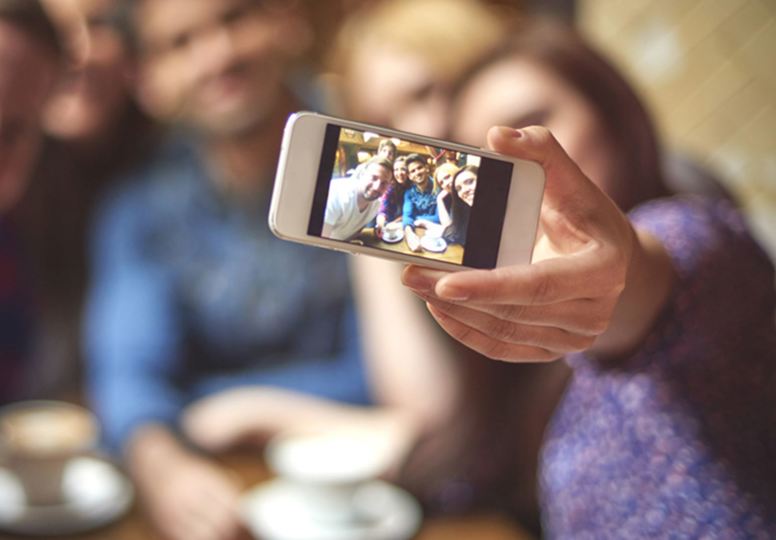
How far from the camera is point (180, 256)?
1042mm

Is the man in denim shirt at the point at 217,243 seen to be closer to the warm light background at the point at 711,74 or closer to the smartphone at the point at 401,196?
the warm light background at the point at 711,74

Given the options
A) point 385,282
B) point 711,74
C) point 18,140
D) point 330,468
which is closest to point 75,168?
point 18,140

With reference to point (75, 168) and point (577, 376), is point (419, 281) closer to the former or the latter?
point (577, 376)

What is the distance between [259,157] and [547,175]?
2.60ft

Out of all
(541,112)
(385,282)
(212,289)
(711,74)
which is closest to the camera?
(541,112)

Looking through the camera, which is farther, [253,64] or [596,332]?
[253,64]

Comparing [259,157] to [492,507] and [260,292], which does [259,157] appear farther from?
[492,507]

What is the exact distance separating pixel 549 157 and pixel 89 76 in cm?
90

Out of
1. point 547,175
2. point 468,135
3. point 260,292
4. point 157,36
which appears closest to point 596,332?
point 547,175

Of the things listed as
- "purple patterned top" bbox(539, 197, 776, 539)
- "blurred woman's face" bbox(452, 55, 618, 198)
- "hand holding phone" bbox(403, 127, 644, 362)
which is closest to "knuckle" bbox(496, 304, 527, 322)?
"hand holding phone" bbox(403, 127, 644, 362)

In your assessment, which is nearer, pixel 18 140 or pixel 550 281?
pixel 550 281

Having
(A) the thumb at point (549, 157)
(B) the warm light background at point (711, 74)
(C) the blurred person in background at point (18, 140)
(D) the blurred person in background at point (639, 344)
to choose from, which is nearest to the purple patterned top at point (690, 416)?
(D) the blurred person in background at point (639, 344)

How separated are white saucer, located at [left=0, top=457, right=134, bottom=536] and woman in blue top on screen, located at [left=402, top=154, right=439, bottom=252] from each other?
20.5 inches

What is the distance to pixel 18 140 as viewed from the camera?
3.18 feet
